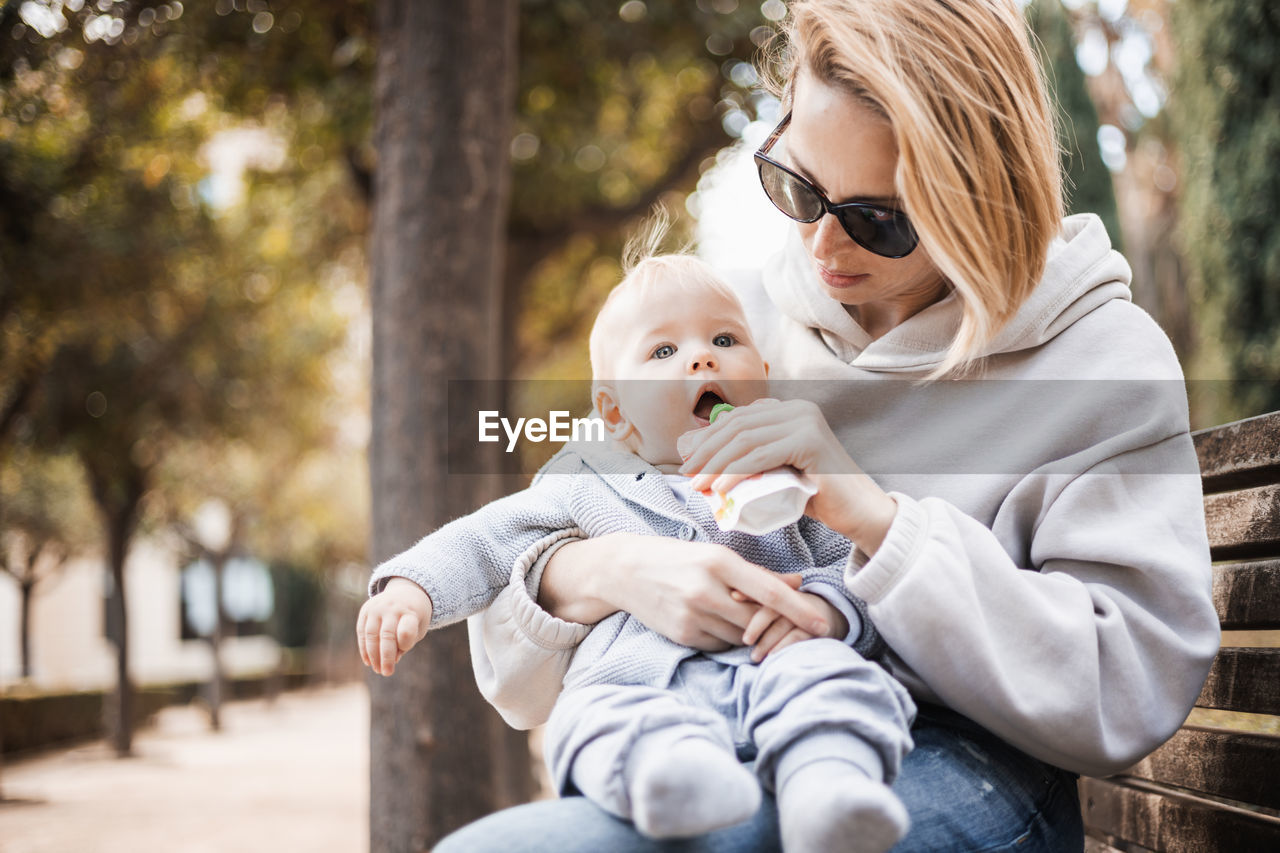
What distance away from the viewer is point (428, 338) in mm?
4609

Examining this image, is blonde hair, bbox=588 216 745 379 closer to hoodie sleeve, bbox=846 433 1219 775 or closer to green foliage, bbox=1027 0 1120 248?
hoodie sleeve, bbox=846 433 1219 775

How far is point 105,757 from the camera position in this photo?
53.0 feet

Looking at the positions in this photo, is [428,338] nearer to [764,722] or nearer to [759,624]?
[759,624]

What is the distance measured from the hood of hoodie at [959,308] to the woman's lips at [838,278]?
117 mm

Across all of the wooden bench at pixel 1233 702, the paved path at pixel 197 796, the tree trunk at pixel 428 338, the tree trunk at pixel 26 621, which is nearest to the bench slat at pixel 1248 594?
the wooden bench at pixel 1233 702

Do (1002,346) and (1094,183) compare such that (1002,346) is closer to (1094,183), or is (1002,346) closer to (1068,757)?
(1068,757)

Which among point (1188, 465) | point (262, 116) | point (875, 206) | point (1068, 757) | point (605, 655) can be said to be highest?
point (262, 116)

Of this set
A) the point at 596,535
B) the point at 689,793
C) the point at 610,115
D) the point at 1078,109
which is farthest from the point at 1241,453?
the point at 610,115

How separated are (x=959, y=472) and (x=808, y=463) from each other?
0.48m

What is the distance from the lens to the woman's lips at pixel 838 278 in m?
1.85

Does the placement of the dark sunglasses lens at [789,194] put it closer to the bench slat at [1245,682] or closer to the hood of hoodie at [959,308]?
the hood of hoodie at [959,308]

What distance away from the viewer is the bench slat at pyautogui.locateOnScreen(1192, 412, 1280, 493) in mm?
1907

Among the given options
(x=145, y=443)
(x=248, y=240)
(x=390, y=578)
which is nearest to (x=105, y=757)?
(x=145, y=443)

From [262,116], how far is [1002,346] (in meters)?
7.90
